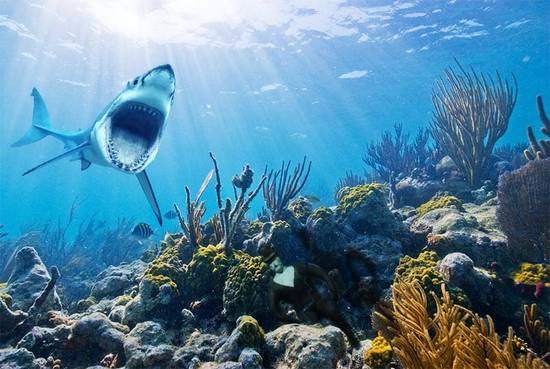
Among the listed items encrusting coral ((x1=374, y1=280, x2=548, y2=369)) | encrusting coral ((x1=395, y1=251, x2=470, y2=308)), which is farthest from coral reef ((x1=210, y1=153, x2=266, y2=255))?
encrusting coral ((x1=374, y1=280, x2=548, y2=369))

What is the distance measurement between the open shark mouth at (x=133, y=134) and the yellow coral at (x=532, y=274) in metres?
4.73

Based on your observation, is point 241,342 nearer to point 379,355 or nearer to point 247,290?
point 247,290

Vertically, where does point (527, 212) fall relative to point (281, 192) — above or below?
below

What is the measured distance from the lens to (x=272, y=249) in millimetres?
4406

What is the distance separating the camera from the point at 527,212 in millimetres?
5277

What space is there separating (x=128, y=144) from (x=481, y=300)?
4.16 metres

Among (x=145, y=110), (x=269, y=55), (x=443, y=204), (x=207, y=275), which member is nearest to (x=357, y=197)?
(x=443, y=204)

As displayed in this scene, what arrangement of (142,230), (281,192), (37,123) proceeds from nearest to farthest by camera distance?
(37,123) < (281,192) < (142,230)

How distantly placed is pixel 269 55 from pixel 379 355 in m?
24.5

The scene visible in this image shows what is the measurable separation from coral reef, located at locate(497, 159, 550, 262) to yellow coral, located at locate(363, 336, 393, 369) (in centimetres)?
330

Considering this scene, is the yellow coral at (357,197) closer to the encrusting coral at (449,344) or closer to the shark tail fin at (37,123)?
the encrusting coral at (449,344)

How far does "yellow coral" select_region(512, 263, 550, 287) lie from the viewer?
14.2ft

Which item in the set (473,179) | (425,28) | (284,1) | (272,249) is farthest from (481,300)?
(425,28)

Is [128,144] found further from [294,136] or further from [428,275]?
[294,136]
